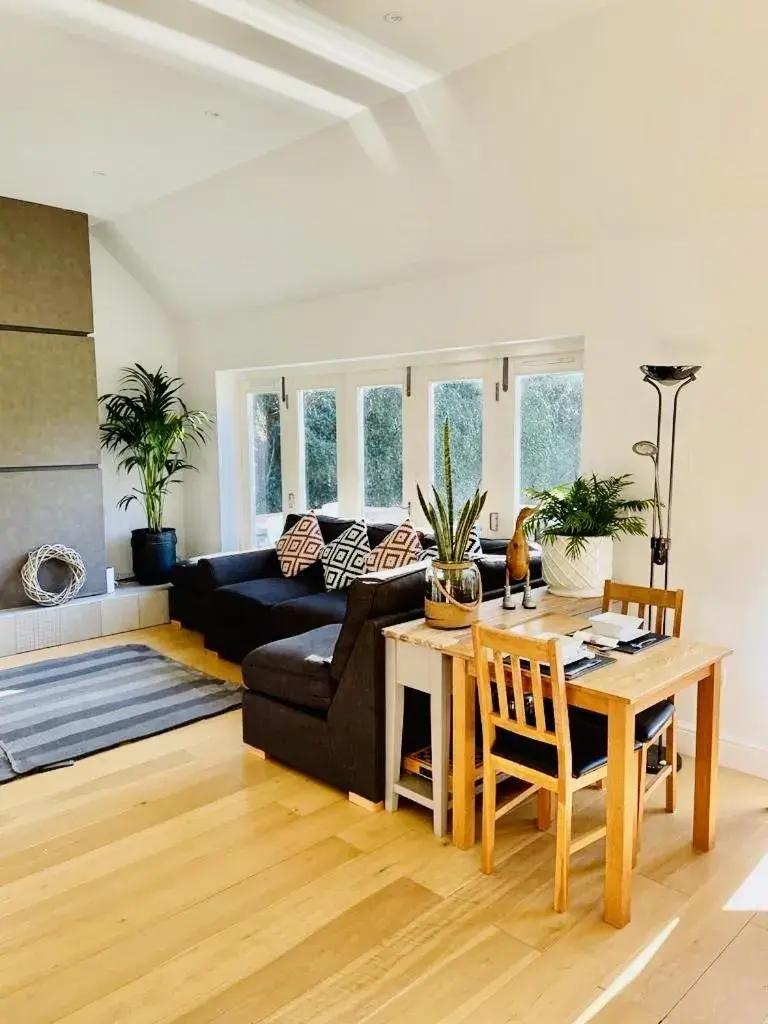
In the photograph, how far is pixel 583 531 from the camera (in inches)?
139

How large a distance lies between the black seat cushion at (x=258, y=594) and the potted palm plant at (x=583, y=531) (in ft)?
6.04

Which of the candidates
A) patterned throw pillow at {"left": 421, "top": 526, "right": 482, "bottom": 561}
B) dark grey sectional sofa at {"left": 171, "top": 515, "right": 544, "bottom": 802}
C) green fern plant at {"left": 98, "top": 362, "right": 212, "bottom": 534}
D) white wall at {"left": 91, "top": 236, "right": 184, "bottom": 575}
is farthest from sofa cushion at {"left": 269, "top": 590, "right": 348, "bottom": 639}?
white wall at {"left": 91, "top": 236, "right": 184, "bottom": 575}

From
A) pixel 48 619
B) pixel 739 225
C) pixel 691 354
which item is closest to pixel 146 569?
pixel 48 619

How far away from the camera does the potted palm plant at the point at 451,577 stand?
9.77ft

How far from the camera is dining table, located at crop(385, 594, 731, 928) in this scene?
2365 millimetres

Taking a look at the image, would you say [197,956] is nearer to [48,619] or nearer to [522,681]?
[522,681]

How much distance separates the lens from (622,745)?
2338 millimetres

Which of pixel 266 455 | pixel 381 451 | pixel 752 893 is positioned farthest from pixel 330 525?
pixel 752 893

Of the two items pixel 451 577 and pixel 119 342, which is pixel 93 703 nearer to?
pixel 451 577

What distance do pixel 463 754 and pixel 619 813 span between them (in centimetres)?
61

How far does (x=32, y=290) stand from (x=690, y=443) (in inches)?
177

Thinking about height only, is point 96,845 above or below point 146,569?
below

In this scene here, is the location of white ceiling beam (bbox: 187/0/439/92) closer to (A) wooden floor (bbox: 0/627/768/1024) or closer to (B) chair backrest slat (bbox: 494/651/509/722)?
(B) chair backrest slat (bbox: 494/651/509/722)

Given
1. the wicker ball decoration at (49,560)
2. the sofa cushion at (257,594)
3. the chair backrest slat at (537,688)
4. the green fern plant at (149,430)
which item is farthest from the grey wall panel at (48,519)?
the chair backrest slat at (537,688)
